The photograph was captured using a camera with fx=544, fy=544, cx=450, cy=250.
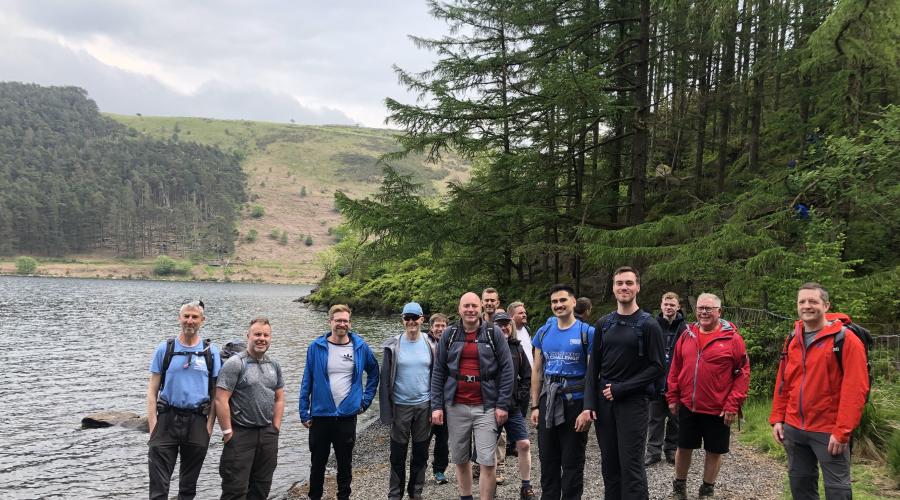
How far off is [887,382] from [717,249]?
3.04 metres

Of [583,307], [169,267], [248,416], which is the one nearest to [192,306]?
[248,416]

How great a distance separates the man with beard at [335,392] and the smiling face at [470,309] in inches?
58.9

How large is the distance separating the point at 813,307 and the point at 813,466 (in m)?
1.37

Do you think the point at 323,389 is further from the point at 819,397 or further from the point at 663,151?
the point at 663,151

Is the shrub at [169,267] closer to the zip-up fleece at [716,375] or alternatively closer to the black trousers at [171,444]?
the black trousers at [171,444]

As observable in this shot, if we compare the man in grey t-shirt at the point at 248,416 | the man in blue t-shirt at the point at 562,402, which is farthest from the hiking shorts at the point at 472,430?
the man in grey t-shirt at the point at 248,416

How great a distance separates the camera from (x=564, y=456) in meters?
5.25

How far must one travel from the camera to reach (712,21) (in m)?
11.2

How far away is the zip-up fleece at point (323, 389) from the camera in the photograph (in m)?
6.32

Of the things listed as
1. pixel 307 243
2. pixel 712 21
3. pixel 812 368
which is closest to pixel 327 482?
pixel 812 368

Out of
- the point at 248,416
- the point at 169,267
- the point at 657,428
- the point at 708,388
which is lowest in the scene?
the point at 169,267

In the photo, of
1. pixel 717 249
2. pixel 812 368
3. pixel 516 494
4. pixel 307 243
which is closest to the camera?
pixel 812 368

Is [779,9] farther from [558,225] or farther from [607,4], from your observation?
[558,225]

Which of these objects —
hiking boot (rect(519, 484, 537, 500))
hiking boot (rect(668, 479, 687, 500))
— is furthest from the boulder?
hiking boot (rect(668, 479, 687, 500))
